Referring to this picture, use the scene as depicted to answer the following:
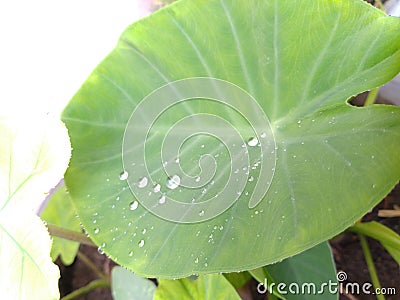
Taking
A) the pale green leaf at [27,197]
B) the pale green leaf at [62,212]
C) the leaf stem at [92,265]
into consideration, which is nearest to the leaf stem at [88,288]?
the leaf stem at [92,265]

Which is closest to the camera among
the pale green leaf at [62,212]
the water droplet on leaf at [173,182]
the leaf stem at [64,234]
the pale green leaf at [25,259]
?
the pale green leaf at [25,259]

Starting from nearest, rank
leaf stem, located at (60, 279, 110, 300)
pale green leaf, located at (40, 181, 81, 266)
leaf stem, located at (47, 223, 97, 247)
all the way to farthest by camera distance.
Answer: leaf stem, located at (47, 223, 97, 247), pale green leaf, located at (40, 181, 81, 266), leaf stem, located at (60, 279, 110, 300)

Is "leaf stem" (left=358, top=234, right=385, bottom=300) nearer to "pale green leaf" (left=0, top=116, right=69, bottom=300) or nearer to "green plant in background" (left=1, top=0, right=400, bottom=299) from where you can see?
"green plant in background" (left=1, top=0, right=400, bottom=299)

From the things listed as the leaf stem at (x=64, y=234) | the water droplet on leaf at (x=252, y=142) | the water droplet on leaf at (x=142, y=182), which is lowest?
the leaf stem at (x=64, y=234)

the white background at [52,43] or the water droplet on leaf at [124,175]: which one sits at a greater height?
the white background at [52,43]

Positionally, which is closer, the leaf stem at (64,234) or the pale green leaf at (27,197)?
the pale green leaf at (27,197)

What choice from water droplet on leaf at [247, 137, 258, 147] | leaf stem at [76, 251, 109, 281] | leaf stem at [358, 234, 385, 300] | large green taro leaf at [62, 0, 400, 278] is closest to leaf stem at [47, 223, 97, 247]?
large green taro leaf at [62, 0, 400, 278]

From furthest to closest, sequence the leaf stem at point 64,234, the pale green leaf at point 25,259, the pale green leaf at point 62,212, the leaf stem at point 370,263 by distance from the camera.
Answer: the pale green leaf at point 62,212 < the leaf stem at point 370,263 < the leaf stem at point 64,234 < the pale green leaf at point 25,259

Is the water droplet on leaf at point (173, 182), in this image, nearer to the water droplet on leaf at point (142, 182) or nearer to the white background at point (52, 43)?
the water droplet on leaf at point (142, 182)

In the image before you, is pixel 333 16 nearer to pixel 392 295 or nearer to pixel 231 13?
pixel 231 13

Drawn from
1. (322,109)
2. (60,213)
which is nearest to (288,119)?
(322,109)
